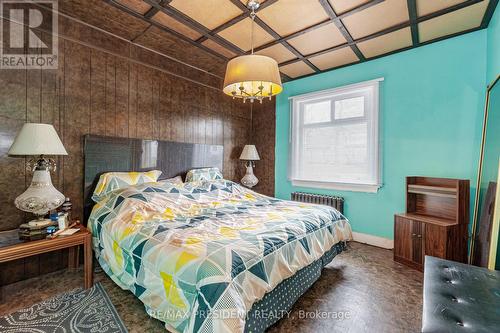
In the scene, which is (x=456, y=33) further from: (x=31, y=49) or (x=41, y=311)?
(x=41, y=311)

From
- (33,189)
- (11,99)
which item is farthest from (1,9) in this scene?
(33,189)

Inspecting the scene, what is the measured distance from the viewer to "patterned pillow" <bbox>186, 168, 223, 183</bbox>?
3176 mm

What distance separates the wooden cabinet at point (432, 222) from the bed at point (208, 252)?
0.74 m

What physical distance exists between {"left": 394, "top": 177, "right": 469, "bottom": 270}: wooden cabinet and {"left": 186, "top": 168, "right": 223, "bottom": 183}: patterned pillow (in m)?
2.50

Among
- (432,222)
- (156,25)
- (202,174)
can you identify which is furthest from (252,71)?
(432,222)

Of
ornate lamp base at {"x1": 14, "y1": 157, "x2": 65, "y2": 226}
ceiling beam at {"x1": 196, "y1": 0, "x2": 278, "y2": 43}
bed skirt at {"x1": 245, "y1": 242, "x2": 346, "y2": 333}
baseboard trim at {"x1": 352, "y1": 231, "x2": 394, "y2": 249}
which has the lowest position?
baseboard trim at {"x1": 352, "y1": 231, "x2": 394, "y2": 249}

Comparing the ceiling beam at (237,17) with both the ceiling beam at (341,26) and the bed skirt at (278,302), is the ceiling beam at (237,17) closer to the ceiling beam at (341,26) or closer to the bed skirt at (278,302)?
the ceiling beam at (341,26)

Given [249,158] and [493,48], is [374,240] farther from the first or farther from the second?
[493,48]

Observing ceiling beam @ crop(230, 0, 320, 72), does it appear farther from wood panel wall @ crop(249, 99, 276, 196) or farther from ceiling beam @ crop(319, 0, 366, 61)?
wood panel wall @ crop(249, 99, 276, 196)

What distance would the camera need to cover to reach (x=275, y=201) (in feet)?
9.39

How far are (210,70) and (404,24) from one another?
2.63 metres

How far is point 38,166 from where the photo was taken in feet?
6.24

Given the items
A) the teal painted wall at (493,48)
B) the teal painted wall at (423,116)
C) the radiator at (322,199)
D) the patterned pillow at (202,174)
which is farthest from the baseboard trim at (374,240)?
the patterned pillow at (202,174)

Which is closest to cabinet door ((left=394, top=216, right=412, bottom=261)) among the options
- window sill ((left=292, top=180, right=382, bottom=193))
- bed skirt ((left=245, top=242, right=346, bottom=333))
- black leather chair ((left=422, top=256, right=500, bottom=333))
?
window sill ((left=292, top=180, right=382, bottom=193))
